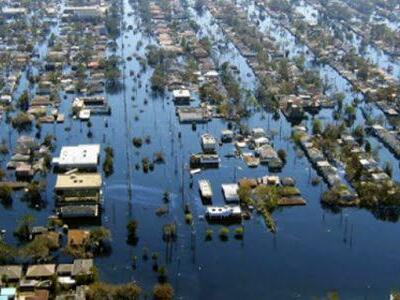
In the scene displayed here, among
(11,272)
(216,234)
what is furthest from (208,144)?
(11,272)

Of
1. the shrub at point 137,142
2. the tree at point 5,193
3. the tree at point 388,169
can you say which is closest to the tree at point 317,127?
the tree at point 388,169

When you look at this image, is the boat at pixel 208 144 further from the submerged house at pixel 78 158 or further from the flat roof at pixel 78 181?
the flat roof at pixel 78 181

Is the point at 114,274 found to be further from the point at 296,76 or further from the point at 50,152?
the point at 296,76

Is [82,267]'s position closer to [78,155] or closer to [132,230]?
[132,230]

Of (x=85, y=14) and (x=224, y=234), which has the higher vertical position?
(x=224, y=234)

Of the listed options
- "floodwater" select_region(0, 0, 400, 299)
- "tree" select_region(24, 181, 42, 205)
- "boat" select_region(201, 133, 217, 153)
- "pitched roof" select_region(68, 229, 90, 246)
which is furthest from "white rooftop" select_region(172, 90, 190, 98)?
"pitched roof" select_region(68, 229, 90, 246)

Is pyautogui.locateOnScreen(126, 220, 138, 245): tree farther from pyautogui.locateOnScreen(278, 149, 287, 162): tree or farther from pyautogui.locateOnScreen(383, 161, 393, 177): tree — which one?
pyautogui.locateOnScreen(383, 161, 393, 177): tree
